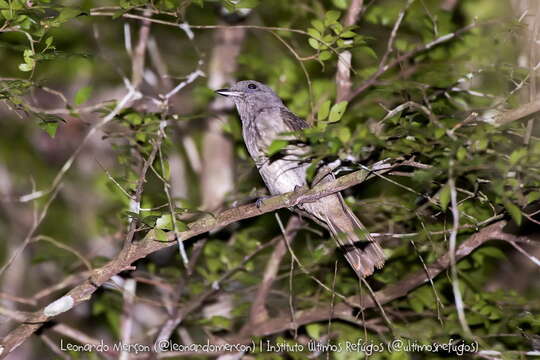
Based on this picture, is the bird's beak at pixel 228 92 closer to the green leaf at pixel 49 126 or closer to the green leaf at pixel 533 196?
the green leaf at pixel 49 126

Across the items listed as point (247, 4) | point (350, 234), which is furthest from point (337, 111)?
point (350, 234)

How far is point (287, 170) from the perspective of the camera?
4203 millimetres

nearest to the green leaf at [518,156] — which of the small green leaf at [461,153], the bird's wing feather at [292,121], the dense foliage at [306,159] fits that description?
the dense foliage at [306,159]

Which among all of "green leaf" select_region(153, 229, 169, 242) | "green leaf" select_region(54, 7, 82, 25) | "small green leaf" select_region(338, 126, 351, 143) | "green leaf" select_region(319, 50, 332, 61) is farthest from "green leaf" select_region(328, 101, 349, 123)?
"green leaf" select_region(54, 7, 82, 25)

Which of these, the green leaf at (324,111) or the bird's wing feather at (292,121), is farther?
the bird's wing feather at (292,121)

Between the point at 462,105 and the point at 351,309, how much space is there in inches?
63.9

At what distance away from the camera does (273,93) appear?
522 centimetres

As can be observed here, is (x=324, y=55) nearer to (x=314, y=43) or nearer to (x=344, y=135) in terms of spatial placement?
(x=314, y=43)

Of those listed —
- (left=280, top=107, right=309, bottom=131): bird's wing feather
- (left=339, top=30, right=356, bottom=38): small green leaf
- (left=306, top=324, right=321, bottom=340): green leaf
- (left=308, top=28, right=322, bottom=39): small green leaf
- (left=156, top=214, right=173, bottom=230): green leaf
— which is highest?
(left=339, top=30, right=356, bottom=38): small green leaf

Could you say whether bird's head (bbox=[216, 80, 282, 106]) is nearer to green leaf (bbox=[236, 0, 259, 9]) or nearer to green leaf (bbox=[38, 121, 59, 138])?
green leaf (bbox=[236, 0, 259, 9])

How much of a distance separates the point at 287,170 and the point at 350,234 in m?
0.66

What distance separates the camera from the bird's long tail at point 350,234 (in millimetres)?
4121

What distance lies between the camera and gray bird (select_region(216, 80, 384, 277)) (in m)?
4.13

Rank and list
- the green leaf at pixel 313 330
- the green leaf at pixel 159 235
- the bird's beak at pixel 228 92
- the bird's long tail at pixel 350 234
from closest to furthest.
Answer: the green leaf at pixel 159 235 → the bird's long tail at pixel 350 234 → the green leaf at pixel 313 330 → the bird's beak at pixel 228 92
